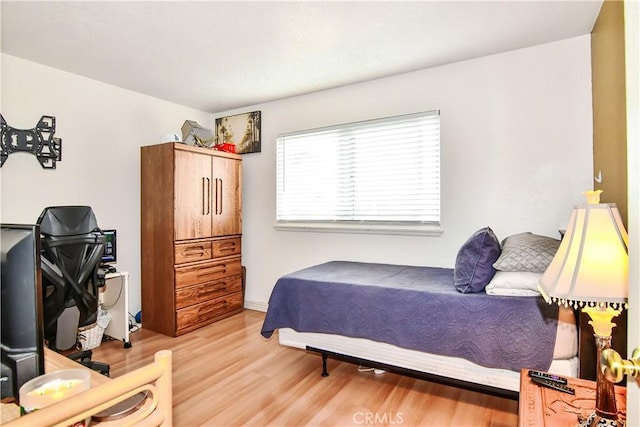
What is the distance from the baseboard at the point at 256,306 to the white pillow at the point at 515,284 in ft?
9.18

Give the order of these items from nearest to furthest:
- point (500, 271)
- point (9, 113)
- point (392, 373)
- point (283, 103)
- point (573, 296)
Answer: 1. point (573, 296)
2. point (500, 271)
3. point (392, 373)
4. point (9, 113)
5. point (283, 103)

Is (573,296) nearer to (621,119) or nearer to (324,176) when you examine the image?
(621,119)

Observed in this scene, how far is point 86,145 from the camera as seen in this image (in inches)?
130

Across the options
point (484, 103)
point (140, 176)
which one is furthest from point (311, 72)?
point (140, 176)

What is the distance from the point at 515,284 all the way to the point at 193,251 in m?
2.94

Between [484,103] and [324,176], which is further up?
[484,103]

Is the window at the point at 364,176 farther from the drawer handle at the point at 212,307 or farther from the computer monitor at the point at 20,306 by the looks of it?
→ the computer monitor at the point at 20,306

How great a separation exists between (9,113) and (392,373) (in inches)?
145

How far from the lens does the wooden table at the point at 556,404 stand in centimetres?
108

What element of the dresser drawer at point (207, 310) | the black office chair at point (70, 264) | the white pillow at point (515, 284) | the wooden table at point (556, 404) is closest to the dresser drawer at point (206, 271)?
the dresser drawer at point (207, 310)

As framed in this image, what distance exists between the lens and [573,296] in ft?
3.53

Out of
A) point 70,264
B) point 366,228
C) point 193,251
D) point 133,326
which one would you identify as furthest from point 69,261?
point 366,228

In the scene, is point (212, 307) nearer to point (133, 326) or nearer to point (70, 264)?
point (133, 326)

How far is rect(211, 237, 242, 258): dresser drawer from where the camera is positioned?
3.87 meters
